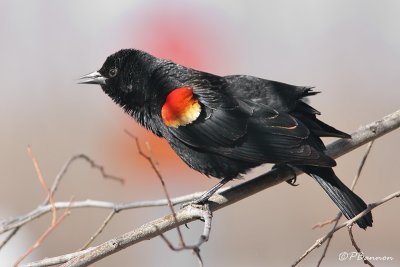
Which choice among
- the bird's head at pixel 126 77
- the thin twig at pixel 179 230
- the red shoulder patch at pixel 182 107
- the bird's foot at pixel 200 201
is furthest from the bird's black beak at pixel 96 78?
the thin twig at pixel 179 230

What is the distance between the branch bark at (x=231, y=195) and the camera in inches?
116

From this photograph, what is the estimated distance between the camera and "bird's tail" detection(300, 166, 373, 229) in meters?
3.57

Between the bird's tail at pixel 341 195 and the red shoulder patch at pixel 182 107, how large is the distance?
2.28 ft

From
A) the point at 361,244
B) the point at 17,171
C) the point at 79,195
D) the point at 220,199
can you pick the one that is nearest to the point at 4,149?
the point at 17,171

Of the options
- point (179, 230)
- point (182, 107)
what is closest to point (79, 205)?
point (182, 107)

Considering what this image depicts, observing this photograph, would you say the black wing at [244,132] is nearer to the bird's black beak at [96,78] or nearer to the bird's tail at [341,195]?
the bird's tail at [341,195]

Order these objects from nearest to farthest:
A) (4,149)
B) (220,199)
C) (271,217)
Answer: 1. (220,199)
2. (271,217)
3. (4,149)

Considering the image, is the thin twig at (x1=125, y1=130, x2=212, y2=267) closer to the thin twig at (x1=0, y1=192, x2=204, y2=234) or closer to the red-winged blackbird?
the thin twig at (x1=0, y1=192, x2=204, y2=234)

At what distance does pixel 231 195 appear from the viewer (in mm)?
3480

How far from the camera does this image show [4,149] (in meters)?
13.0

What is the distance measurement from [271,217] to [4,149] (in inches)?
219

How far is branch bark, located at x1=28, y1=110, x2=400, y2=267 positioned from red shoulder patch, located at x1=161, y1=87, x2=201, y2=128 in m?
0.53

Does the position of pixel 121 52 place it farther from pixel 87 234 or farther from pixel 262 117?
pixel 87 234

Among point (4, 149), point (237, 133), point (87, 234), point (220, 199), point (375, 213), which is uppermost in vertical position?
point (4, 149)
